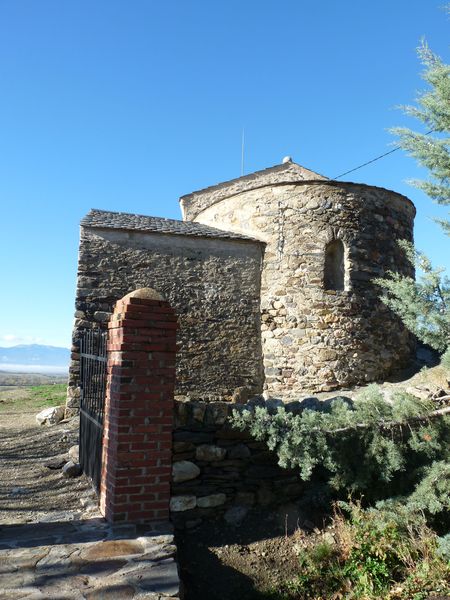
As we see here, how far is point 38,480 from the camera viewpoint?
5.45 m

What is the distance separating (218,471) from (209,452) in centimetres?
24

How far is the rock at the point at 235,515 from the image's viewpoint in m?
4.56

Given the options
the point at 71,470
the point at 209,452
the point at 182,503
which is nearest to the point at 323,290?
the point at 209,452

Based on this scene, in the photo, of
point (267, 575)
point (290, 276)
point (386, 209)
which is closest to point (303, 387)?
point (290, 276)

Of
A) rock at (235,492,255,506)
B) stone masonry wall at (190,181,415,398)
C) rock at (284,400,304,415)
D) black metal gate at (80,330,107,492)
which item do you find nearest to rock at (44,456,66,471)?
black metal gate at (80,330,107,492)

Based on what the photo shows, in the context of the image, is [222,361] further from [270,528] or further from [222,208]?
[270,528]

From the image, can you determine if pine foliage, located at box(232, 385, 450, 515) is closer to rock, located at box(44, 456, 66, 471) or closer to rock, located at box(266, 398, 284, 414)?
rock, located at box(266, 398, 284, 414)

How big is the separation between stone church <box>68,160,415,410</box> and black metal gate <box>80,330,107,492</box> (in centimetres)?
Answer: 400

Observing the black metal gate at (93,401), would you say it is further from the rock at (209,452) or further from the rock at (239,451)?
the rock at (239,451)

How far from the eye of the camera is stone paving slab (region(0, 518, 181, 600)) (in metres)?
2.97

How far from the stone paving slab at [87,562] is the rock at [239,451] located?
1024 millimetres

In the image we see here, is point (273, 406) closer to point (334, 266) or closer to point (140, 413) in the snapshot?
point (140, 413)

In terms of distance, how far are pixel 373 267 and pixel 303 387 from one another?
3.11 meters

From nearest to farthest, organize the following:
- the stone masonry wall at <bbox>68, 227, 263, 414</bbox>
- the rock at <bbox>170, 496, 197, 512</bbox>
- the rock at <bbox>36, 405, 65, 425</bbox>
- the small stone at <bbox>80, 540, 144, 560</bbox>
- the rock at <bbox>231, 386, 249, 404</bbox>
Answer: the small stone at <bbox>80, 540, 144, 560</bbox> → the rock at <bbox>170, 496, 197, 512</bbox> → the rock at <bbox>36, 405, 65, 425</bbox> → the stone masonry wall at <bbox>68, 227, 263, 414</bbox> → the rock at <bbox>231, 386, 249, 404</bbox>
